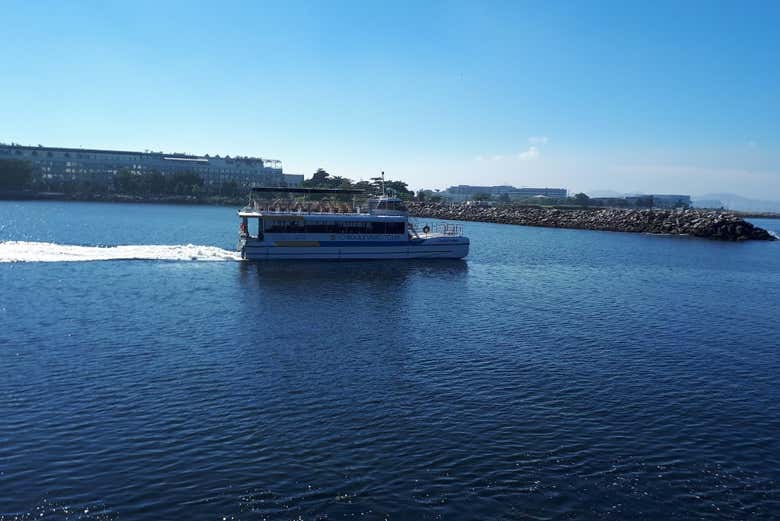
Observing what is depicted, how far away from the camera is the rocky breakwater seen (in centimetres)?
11631

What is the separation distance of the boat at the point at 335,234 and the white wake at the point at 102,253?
4.36 meters

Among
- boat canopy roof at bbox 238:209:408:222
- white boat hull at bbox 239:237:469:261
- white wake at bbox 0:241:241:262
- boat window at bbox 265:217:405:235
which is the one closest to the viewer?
white wake at bbox 0:241:241:262

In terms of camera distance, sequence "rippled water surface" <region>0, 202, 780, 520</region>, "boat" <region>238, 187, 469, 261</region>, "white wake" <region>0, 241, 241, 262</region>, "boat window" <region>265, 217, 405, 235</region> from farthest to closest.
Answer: "boat window" <region>265, 217, 405, 235</region>
"boat" <region>238, 187, 469, 261</region>
"white wake" <region>0, 241, 241, 262</region>
"rippled water surface" <region>0, 202, 780, 520</region>

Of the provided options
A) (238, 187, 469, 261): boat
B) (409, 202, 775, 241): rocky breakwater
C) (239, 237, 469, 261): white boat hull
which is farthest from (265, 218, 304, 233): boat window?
(409, 202, 775, 241): rocky breakwater

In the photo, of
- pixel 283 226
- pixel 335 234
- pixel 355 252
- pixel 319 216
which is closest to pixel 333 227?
pixel 335 234

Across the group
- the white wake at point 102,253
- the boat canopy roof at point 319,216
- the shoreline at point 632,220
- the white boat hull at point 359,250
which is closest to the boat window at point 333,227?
the boat canopy roof at point 319,216

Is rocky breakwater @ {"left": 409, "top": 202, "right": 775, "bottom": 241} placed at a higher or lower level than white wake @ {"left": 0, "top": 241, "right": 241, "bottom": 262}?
higher

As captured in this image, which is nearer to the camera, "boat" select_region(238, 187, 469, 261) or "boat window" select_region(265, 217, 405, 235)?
"boat" select_region(238, 187, 469, 261)

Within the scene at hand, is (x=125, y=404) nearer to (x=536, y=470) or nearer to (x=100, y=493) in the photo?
(x=100, y=493)

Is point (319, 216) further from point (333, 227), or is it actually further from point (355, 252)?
point (355, 252)

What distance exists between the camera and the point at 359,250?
64562 millimetres

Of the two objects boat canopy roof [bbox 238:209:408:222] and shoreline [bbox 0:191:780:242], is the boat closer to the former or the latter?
boat canopy roof [bbox 238:209:408:222]

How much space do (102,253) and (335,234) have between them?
2498cm

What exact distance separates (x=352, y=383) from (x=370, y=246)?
40601 millimetres
